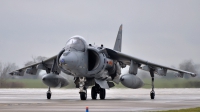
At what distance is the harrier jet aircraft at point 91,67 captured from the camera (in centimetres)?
2545

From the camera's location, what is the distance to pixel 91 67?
1070 inches

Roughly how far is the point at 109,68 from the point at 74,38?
3533 millimetres

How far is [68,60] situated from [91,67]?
2.70 meters

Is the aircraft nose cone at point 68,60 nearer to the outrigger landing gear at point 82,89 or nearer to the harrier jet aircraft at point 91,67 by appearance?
the harrier jet aircraft at point 91,67

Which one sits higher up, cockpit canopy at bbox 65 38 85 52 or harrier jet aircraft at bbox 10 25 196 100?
cockpit canopy at bbox 65 38 85 52

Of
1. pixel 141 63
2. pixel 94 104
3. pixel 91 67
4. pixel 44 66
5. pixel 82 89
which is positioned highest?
pixel 141 63

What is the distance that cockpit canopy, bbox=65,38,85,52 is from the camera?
2553 cm

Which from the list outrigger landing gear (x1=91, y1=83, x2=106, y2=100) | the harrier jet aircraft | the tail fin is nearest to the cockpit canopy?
the harrier jet aircraft

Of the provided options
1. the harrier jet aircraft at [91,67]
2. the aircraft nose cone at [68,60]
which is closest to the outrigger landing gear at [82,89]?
the harrier jet aircraft at [91,67]

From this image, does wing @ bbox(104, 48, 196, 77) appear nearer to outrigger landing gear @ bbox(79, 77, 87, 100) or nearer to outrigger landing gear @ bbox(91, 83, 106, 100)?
outrigger landing gear @ bbox(91, 83, 106, 100)

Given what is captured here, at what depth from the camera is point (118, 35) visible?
32594mm

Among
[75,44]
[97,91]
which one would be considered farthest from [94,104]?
[97,91]

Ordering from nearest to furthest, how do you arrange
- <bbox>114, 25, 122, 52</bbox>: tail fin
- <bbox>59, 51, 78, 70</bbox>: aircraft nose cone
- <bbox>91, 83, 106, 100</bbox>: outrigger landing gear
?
<bbox>59, 51, 78, 70</bbox>: aircraft nose cone < <bbox>91, 83, 106, 100</bbox>: outrigger landing gear < <bbox>114, 25, 122, 52</bbox>: tail fin

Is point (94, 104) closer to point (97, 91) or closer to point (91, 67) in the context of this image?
point (91, 67)
